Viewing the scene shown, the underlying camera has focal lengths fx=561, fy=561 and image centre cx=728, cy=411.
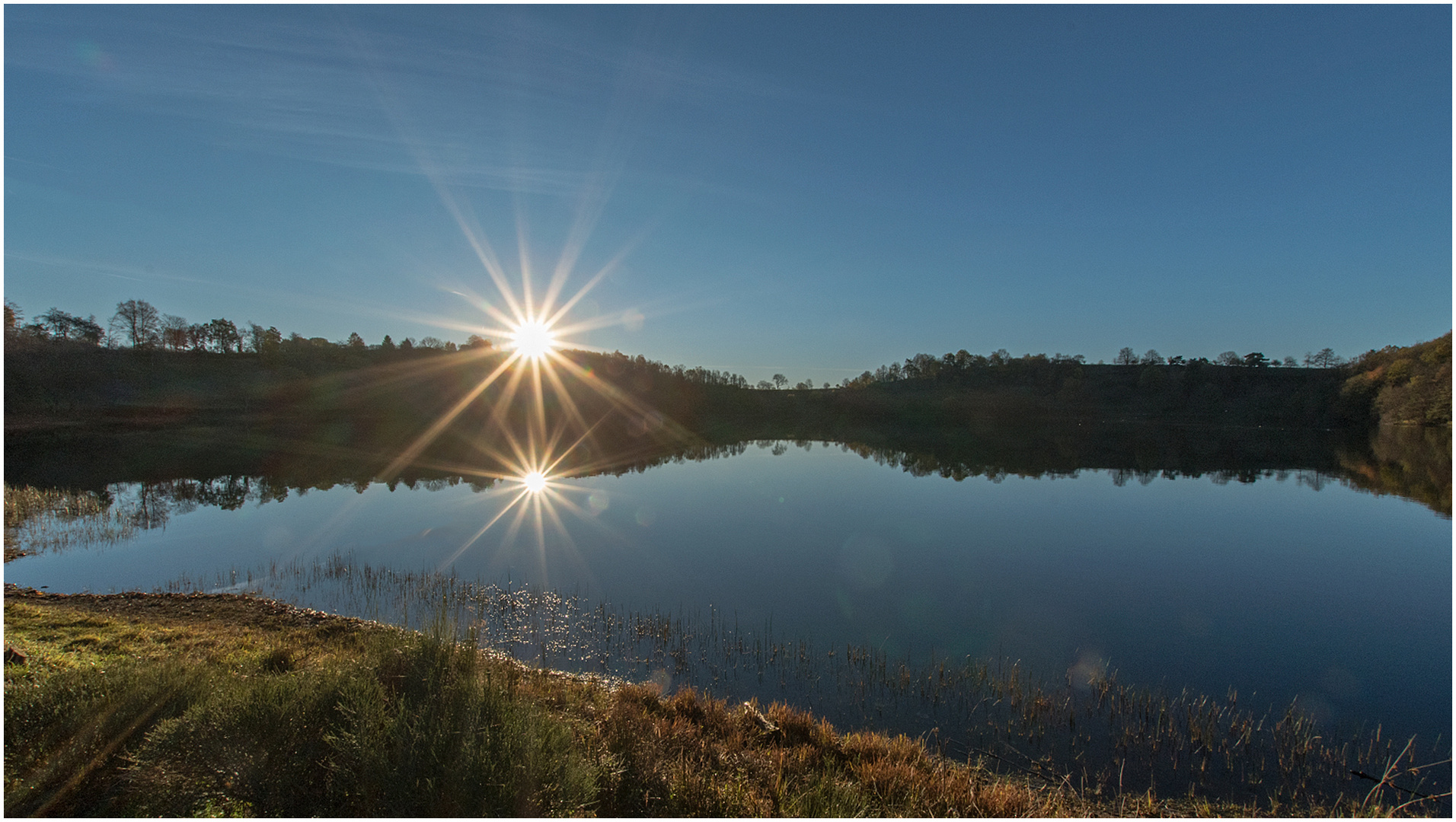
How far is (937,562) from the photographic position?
1694 cm

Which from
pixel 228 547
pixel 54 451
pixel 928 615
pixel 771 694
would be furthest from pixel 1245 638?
pixel 54 451

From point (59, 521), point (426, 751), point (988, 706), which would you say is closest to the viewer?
point (426, 751)

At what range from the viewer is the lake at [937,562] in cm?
1079

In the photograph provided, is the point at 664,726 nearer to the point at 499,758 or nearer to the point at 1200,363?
the point at 499,758

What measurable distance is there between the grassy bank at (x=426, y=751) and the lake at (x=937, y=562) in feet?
14.5

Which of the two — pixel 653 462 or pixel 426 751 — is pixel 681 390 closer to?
pixel 653 462

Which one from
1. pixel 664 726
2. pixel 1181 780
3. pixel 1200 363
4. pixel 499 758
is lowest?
pixel 1181 780

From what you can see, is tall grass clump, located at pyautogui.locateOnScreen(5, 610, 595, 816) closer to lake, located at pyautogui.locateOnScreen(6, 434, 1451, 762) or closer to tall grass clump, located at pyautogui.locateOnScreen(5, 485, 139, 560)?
lake, located at pyautogui.locateOnScreen(6, 434, 1451, 762)

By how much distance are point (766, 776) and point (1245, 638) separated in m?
11.8

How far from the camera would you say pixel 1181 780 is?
278 inches

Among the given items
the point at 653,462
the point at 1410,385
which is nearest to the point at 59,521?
the point at 653,462

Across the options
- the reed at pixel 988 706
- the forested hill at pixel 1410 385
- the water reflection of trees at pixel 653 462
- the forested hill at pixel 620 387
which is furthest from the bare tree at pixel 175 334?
the forested hill at pixel 1410 385

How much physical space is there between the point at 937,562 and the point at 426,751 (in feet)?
50.1

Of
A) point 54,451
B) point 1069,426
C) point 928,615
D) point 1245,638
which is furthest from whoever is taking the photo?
point 1069,426
